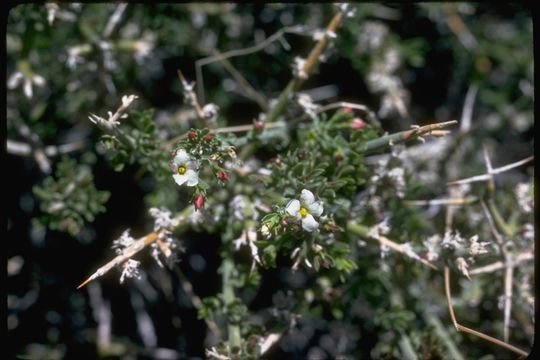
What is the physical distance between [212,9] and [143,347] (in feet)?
7.30

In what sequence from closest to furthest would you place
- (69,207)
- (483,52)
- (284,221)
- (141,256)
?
(284,221) → (69,207) → (141,256) → (483,52)

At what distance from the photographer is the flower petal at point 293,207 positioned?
2.14 m

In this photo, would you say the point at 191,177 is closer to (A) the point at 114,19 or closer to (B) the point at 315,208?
(B) the point at 315,208

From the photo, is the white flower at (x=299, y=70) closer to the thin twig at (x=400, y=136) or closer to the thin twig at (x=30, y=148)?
the thin twig at (x=400, y=136)

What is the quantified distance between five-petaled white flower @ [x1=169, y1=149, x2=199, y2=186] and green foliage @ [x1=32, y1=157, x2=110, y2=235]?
0.92 metres

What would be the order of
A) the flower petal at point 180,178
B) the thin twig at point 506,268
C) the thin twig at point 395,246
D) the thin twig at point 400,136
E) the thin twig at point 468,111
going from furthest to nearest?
the thin twig at point 468,111
the thin twig at point 506,268
the thin twig at point 395,246
the thin twig at point 400,136
the flower petal at point 180,178

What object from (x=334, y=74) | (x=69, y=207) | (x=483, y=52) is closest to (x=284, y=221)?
(x=69, y=207)

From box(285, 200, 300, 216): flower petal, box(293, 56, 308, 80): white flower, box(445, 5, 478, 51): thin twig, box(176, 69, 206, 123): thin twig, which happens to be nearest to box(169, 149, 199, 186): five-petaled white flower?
box(285, 200, 300, 216): flower petal

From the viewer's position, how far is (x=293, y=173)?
251 cm

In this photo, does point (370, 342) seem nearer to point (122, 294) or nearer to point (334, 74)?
point (122, 294)

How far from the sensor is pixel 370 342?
3.40m

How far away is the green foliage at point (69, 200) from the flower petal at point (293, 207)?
122 centimetres

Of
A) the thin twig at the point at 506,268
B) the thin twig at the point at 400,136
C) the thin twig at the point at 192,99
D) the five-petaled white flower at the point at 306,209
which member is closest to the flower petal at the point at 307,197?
the five-petaled white flower at the point at 306,209

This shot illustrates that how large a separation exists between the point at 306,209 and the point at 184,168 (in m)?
0.49
